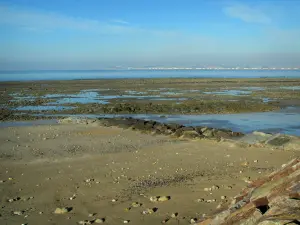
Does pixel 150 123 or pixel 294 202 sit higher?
pixel 294 202

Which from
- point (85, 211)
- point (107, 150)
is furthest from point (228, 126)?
point (85, 211)

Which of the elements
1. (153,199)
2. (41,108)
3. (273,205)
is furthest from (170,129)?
(41,108)

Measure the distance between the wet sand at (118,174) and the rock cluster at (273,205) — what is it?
1897 mm

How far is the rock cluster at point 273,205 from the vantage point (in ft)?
14.7

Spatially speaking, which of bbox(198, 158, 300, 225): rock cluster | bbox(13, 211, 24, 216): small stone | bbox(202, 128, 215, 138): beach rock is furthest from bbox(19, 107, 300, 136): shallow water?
bbox(13, 211, 24, 216): small stone

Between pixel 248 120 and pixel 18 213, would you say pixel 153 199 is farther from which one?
pixel 248 120

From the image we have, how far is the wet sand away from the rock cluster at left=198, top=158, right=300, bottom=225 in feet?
6.22

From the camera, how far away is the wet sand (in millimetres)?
8234

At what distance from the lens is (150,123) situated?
21359 millimetres

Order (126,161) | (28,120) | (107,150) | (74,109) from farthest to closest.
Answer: (74,109), (28,120), (107,150), (126,161)

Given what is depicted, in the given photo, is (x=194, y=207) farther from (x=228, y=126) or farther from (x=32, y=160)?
(x=228, y=126)

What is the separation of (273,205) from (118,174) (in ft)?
22.6

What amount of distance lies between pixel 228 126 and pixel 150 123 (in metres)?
5.04

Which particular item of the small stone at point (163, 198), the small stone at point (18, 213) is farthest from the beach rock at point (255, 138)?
the small stone at point (18, 213)
